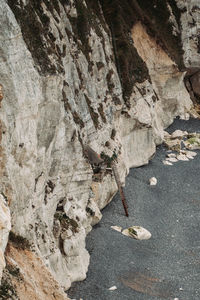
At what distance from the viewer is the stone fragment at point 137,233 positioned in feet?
95.9

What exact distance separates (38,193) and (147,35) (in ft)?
102

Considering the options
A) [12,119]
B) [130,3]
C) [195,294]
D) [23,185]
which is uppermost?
[130,3]

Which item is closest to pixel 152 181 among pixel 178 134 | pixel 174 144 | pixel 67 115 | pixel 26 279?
pixel 174 144

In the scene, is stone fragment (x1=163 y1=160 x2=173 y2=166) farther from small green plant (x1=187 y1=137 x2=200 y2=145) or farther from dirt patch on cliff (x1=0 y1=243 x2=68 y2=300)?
dirt patch on cliff (x1=0 y1=243 x2=68 y2=300)

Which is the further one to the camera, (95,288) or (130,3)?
(130,3)

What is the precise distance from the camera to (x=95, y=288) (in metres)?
23.5

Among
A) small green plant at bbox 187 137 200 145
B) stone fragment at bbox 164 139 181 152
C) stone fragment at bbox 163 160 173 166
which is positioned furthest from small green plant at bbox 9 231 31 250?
small green plant at bbox 187 137 200 145

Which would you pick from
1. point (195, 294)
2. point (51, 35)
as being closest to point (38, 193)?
point (51, 35)

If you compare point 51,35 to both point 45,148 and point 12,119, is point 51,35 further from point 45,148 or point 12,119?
point 12,119

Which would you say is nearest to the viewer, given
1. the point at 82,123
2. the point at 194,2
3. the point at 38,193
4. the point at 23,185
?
the point at 23,185

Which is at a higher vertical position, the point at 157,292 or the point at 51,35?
the point at 51,35

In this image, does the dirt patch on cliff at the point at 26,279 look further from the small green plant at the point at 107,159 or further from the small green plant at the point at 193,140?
the small green plant at the point at 193,140

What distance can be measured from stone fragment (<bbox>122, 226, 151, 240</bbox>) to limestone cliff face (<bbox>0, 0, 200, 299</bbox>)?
2301 mm

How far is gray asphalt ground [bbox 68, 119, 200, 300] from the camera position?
2414 cm
